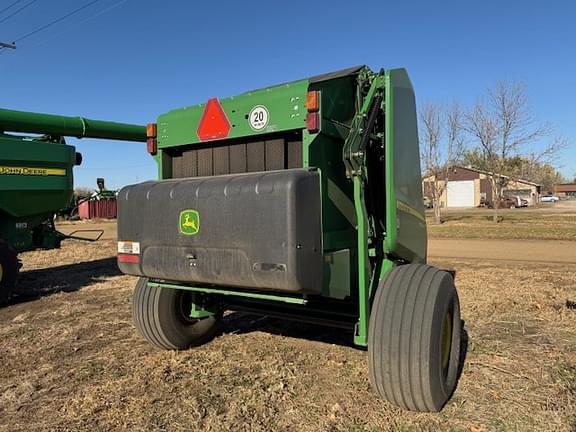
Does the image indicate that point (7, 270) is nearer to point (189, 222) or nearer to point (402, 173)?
point (189, 222)

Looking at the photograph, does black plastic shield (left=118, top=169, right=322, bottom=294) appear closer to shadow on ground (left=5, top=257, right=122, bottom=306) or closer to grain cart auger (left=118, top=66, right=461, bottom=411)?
grain cart auger (left=118, top=66, right=461, bottom=411)

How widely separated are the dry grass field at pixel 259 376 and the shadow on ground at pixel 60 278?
4.02ft

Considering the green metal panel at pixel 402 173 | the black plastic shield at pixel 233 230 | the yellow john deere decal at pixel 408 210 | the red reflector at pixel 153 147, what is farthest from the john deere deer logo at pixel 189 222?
the yellow john deere decal at pixel 408 210

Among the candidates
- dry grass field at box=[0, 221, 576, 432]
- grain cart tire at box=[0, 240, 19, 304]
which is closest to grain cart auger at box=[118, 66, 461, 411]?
dry grass field at box=[0, 221, 576, 432]

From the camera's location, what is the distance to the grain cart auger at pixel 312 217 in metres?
2.89

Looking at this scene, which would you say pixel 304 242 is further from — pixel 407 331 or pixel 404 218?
pixel 404 218

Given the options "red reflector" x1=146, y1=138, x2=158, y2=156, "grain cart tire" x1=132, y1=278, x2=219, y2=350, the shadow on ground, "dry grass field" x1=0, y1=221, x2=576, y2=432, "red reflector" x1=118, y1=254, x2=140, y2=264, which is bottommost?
"dry grass field" x1=0, y1=221, x2=576, y2=432

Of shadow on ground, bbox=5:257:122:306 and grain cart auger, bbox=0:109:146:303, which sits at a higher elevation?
grain cart auger, bbox=0:109:146:303

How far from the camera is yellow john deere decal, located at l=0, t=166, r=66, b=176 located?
23.0ft

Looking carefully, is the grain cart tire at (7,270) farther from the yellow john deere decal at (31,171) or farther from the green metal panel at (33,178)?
the yellow john deere decal at (31,171)

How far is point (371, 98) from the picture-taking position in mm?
3414

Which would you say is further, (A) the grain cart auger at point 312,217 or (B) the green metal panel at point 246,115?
(B) the green metal panel at point 246,115

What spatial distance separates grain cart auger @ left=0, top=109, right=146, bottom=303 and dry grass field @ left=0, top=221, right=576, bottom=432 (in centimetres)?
148

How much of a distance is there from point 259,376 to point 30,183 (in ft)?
17.8
